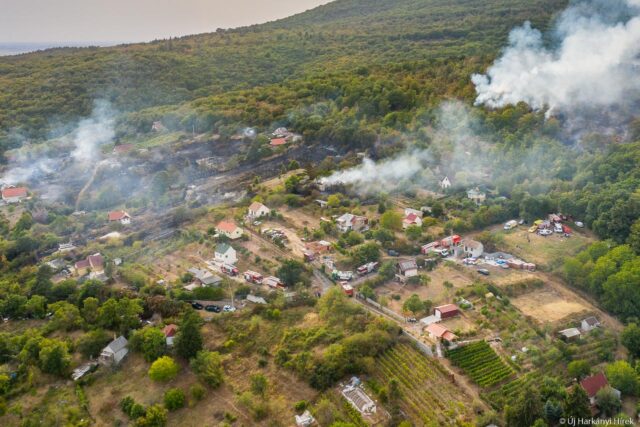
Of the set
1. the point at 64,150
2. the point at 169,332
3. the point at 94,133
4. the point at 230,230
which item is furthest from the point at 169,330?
the point at 94,133

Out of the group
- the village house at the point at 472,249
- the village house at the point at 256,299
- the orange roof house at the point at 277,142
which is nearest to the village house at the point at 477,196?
the village house at the point at 472,249

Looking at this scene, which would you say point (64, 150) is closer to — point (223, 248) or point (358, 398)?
point (223, 248)

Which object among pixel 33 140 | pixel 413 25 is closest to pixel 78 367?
pixel 33 140

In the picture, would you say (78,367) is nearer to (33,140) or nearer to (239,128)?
(239,128)

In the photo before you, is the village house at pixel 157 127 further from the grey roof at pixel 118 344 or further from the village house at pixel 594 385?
the village house at pixel 594 385

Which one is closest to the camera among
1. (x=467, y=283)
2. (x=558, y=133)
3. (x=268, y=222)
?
(x=467, y=283)

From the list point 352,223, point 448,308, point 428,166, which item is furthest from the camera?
point 428,166

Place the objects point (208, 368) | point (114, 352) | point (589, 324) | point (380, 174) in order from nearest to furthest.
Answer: point (208, 368) < point (114, 352) < point (589, 324) < point (380, 174)
